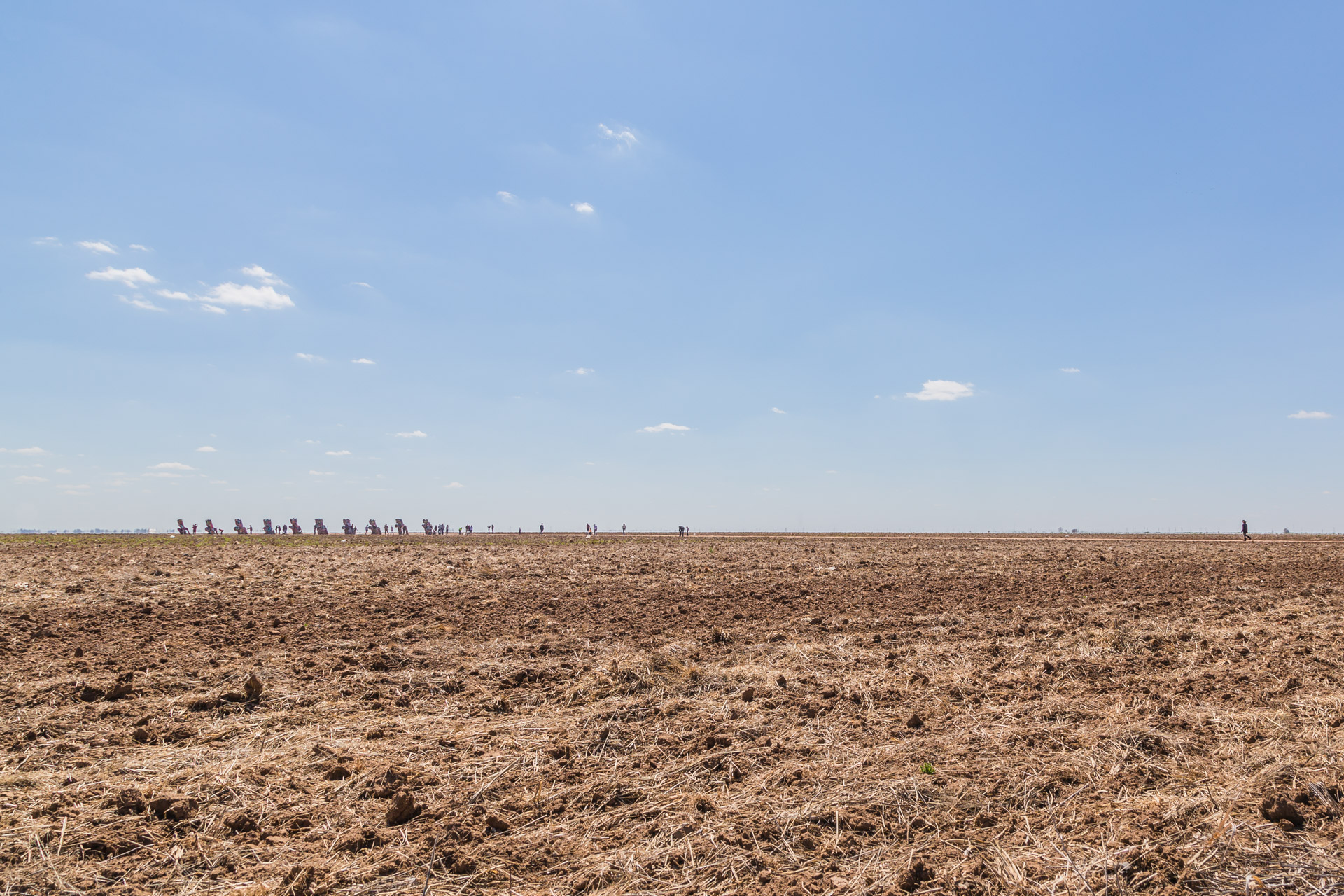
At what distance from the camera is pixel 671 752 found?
6016mm

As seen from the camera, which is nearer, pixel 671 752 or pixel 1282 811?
pixel 1282 811

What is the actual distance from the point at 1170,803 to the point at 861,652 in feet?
16.4

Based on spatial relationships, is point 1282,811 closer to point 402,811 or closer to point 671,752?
point 671,752

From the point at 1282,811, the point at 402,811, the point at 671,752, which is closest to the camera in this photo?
the point at 1282,811

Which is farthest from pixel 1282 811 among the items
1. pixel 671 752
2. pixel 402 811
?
pixel 402 811

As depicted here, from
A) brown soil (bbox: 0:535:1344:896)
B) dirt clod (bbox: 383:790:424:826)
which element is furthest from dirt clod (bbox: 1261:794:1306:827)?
dirt clod (bbox: 383:790:424:826)

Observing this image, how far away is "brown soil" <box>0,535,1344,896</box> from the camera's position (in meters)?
4.25

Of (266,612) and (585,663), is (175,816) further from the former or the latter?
(266,612)

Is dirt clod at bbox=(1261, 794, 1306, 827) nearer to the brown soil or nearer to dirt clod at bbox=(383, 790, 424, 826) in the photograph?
the brown soil

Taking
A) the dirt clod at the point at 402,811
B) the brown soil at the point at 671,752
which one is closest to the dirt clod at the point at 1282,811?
the brown soil at the point at 671,752

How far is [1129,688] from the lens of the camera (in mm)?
7602

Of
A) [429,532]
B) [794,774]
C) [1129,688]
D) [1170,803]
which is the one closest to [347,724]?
[794,774]

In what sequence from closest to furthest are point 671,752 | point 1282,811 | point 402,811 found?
point 1282,811 < point 402,811 < point 671,752

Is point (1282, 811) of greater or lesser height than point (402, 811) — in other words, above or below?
above
